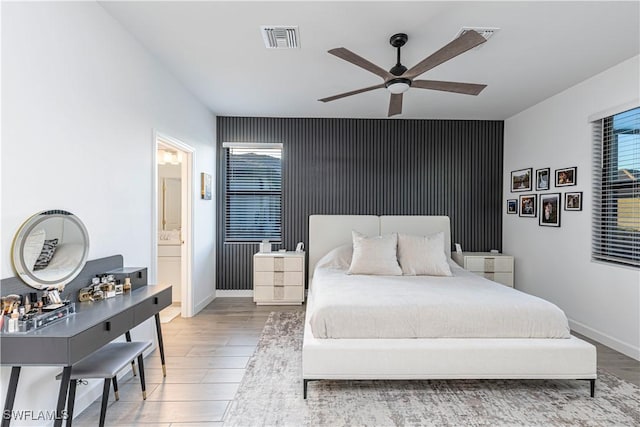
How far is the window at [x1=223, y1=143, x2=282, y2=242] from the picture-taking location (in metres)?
5.19

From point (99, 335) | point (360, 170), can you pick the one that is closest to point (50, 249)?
point (99, 335)

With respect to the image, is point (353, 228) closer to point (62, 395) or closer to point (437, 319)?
point (437, 319)

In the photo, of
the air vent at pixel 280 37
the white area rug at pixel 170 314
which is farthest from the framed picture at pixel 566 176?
the white area rug at pixel 170 314

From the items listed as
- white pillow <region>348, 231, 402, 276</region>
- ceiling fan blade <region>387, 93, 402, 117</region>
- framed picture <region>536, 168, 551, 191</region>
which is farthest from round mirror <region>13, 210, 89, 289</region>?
framed picture <region>536, 168, 551, 191</region>

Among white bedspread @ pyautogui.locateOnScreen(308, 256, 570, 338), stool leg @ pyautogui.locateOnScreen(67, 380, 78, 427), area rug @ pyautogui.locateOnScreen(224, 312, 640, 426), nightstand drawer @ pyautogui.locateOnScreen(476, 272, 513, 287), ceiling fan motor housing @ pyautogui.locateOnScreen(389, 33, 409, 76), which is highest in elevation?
ceiling fan motor housing @ pyautogui.locateOnScreen(389, 33, 409, 76)

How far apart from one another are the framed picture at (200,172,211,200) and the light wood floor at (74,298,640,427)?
1502mm

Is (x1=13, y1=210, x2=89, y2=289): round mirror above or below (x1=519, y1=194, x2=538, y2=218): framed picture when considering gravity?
below

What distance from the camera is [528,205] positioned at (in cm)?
458

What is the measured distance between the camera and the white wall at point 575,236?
3164 millimetres

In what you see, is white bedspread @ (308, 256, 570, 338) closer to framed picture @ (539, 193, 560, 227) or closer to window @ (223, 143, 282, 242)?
framed picture @ (539, 193, 560, 227)

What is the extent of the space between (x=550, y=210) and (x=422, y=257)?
1.69m

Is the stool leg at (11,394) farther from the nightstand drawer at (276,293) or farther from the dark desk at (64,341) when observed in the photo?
the nightstand drawer at (276,293)

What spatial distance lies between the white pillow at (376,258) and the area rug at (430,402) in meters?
1.33

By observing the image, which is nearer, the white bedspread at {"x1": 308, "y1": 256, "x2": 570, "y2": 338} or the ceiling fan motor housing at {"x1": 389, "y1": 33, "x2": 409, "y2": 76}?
the white bedspread at {"x1": 308, "y1": 256, "x2": 570, "y2": 338}
